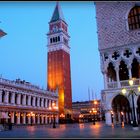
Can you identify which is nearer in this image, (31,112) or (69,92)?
(31,112)

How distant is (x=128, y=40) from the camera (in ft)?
104

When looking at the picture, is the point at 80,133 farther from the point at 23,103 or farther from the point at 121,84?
the point at 23,103

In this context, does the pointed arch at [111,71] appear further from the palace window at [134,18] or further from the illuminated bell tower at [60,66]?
the illuminated bell tower at [60,66]

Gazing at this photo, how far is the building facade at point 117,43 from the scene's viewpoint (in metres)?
31.3

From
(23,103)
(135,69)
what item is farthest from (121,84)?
A: (23,103)

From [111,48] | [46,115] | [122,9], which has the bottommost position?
[46,115]

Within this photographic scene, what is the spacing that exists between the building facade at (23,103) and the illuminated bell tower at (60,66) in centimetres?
958

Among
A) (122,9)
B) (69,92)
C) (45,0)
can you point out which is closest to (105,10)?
(122,9)

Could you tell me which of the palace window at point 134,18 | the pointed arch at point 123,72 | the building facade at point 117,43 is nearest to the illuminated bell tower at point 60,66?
the pointed arch at point 123,72

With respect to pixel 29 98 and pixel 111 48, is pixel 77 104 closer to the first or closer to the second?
pixel 29 98

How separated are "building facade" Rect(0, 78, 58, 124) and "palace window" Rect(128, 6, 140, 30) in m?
30.1

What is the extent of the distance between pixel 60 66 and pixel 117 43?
5590 cm

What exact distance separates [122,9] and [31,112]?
129ft

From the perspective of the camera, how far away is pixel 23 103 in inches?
2408
